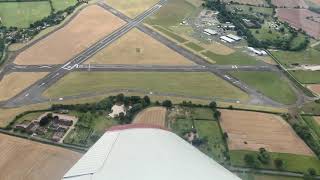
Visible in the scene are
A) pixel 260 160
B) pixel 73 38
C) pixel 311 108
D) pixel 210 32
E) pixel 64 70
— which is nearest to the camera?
pixel 260 160

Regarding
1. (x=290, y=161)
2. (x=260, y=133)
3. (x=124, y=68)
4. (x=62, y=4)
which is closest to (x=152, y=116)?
(x=260, y=133)

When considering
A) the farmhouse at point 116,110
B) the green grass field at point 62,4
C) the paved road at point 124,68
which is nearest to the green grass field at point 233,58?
the paved road at point 124,68

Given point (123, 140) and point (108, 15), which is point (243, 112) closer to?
point (123, 140)

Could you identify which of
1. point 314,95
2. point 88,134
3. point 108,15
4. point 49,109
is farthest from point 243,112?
point 108,15

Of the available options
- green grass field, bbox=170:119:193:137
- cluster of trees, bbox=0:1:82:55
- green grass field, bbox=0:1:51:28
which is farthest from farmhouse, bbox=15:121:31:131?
green grass field, bbox=0:1:51:28

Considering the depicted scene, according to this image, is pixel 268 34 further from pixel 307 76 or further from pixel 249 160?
pixel 249 160

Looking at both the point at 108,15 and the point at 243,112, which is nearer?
the point at 243,112
